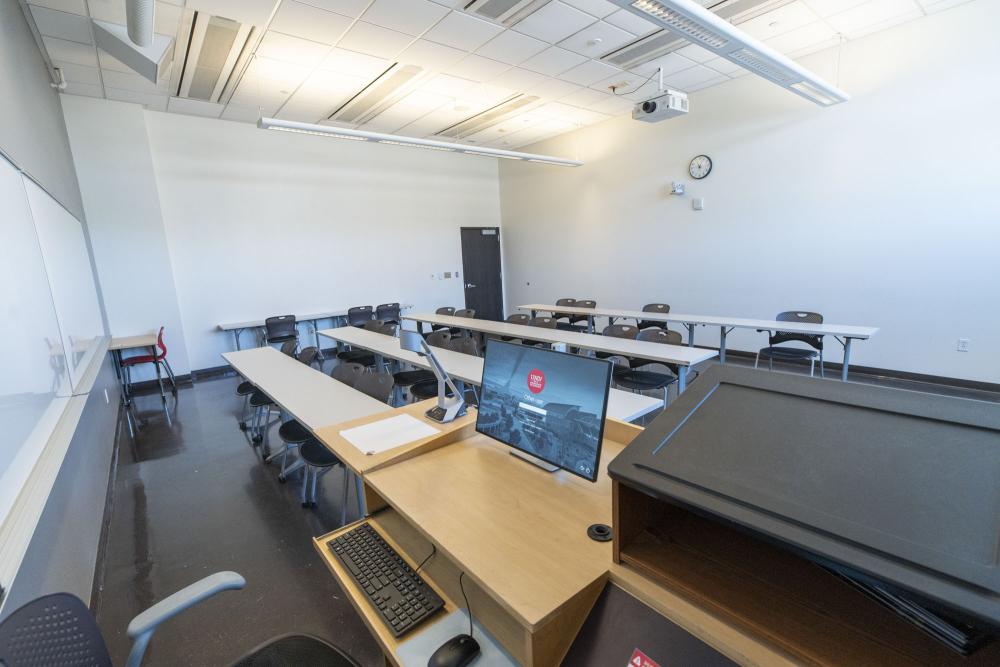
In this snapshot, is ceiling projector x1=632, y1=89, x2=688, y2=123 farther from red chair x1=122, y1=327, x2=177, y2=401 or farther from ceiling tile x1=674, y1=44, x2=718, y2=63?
red chair x1=122, y1=327, x2=177, y2=401

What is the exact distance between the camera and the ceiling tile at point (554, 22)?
3.46 metres

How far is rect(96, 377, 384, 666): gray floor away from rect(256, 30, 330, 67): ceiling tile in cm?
352

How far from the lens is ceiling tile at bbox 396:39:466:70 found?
393 cm

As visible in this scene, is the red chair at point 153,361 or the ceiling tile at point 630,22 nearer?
the ceiling tile at point 630,22

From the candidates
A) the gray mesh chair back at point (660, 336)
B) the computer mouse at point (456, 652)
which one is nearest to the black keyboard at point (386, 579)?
the computer mouse at point (456, 652)

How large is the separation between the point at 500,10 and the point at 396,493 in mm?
3732

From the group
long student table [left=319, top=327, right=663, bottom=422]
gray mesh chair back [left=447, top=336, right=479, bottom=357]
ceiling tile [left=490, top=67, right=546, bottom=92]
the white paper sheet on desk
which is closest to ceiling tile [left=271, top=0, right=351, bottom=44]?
ceiling tile [left=490, top=67, right=546, bottom=92]

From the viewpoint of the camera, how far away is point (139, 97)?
497 centimetres

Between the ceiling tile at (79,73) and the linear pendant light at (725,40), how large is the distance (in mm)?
5076

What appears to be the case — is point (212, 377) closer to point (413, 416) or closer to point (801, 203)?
point (413, 416)

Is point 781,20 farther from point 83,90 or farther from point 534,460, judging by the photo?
point 83,90

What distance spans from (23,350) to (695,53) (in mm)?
5535

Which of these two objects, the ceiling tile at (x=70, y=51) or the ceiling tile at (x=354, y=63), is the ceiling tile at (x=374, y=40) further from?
the ceiling tile at (x=70, y=51)

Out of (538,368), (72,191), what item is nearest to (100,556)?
(538,368)
